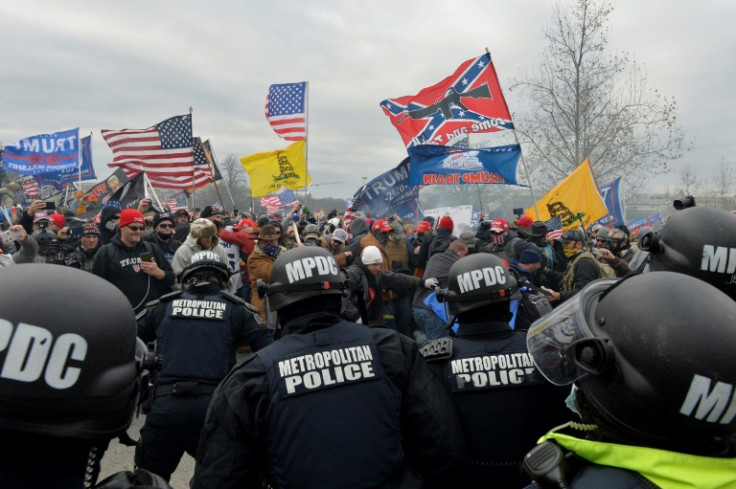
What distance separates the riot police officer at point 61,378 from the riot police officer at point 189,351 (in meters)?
2.10

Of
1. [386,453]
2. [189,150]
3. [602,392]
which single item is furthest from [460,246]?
[189,150]

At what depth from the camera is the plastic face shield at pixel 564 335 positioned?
61.5 inches

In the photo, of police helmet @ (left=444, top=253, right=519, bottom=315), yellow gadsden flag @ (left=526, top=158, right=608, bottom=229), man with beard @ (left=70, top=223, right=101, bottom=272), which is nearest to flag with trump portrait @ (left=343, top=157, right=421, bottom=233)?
yellow gadsden flag @ (left=526, top=158, right=608, bottom=229)

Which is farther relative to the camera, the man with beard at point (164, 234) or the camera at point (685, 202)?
the man with beard at point (164, 234)

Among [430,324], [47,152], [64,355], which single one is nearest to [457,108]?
[430,324]

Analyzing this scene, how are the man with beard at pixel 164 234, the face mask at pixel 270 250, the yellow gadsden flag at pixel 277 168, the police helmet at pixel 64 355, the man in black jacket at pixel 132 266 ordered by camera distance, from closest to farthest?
1. the police helmet at pixel 64 355
2. the man in black jacket at pixel 132 266
3. the face mask at pixel 270 250
4. the man with beard at pixel 164 234
5. the yellow gadsden flag at pixel 277 168

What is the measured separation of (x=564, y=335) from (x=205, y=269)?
2.82m

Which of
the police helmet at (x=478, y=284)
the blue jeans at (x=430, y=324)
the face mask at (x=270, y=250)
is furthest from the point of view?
the face mask at (x=270, y=250)

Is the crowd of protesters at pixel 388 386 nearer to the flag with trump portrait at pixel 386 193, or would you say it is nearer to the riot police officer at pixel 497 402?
the riot police officer at pixel 497 402

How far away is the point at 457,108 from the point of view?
32.6 ft

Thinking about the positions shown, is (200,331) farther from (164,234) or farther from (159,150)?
(159,150)

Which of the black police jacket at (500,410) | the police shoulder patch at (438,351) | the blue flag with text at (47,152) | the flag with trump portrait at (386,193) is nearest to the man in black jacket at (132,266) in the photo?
the police shoulder patch at (438,351)

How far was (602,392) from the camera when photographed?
1412 mm

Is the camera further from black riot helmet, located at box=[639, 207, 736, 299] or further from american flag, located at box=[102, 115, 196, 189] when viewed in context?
american flag, located at box=[102, 115, 196, 189]
